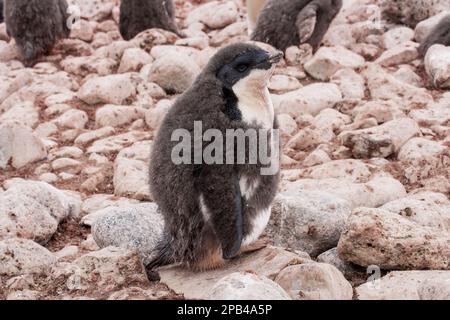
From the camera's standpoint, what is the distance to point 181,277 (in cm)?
377

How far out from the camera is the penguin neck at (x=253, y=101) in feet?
11.5

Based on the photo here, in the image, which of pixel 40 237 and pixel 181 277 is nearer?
pixel 181 277

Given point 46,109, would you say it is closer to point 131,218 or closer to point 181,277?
point 131,218

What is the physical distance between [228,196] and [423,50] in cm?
490

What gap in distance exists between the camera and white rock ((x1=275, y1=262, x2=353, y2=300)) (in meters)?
3.25

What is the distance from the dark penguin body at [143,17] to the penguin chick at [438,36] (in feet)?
9.65

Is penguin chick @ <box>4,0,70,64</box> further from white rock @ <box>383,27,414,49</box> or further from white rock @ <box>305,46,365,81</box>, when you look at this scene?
white rock @ <box>383,27,414,49</box>

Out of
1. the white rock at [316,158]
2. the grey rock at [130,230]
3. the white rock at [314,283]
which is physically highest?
the white rock at [314,283]

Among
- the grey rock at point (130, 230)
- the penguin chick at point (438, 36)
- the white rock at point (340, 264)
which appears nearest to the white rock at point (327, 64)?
the penguin chick at point (438, 36)

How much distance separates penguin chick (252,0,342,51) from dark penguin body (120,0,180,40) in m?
1.31

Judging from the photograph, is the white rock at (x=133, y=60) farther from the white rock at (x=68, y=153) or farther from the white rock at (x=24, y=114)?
the white rock at (x=68, y=153)

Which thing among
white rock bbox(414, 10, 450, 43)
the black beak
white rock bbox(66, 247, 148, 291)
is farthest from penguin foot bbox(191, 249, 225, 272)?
white rock bbox(414, 10, 450, 43)
